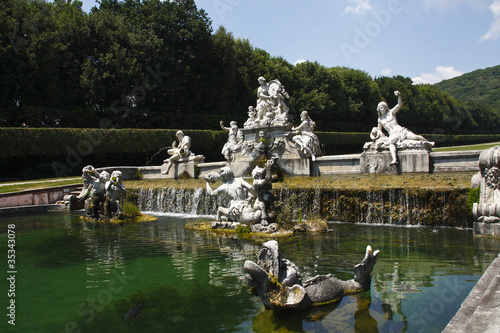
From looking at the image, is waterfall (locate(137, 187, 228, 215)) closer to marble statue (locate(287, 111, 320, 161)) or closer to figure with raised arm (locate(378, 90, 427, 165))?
marble statue (locate(287, 111, 320, 161))

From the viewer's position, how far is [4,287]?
613 centimetres

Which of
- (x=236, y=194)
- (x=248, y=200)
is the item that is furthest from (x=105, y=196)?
(x=248, y=200)

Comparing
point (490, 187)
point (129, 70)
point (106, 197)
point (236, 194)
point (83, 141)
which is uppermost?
point (129, 70)

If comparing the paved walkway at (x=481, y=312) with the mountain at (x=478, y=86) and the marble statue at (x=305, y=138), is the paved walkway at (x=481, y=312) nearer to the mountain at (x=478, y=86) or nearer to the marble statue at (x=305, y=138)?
the marble statue at (x=305, y=138)

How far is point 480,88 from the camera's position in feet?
333

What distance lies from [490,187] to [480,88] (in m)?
109

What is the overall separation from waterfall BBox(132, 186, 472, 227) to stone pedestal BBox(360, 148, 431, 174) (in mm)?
2235

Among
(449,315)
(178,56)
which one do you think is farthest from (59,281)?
(178,56)

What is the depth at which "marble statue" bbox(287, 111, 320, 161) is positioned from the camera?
51.6 ft

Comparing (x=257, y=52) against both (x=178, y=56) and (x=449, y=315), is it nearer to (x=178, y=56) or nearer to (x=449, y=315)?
(x=178, y=56)

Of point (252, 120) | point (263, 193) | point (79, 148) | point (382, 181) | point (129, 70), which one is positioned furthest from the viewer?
point (129, 70)

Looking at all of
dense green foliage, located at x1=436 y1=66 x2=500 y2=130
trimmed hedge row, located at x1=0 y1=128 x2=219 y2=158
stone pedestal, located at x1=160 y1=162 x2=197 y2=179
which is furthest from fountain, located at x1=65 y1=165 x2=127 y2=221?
dense green foliage, located at x1=436 y1=66 x2=500 y2=130

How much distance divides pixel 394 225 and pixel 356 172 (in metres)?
3.82

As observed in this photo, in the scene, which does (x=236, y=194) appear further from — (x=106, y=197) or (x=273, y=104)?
(x=273, y=104)
